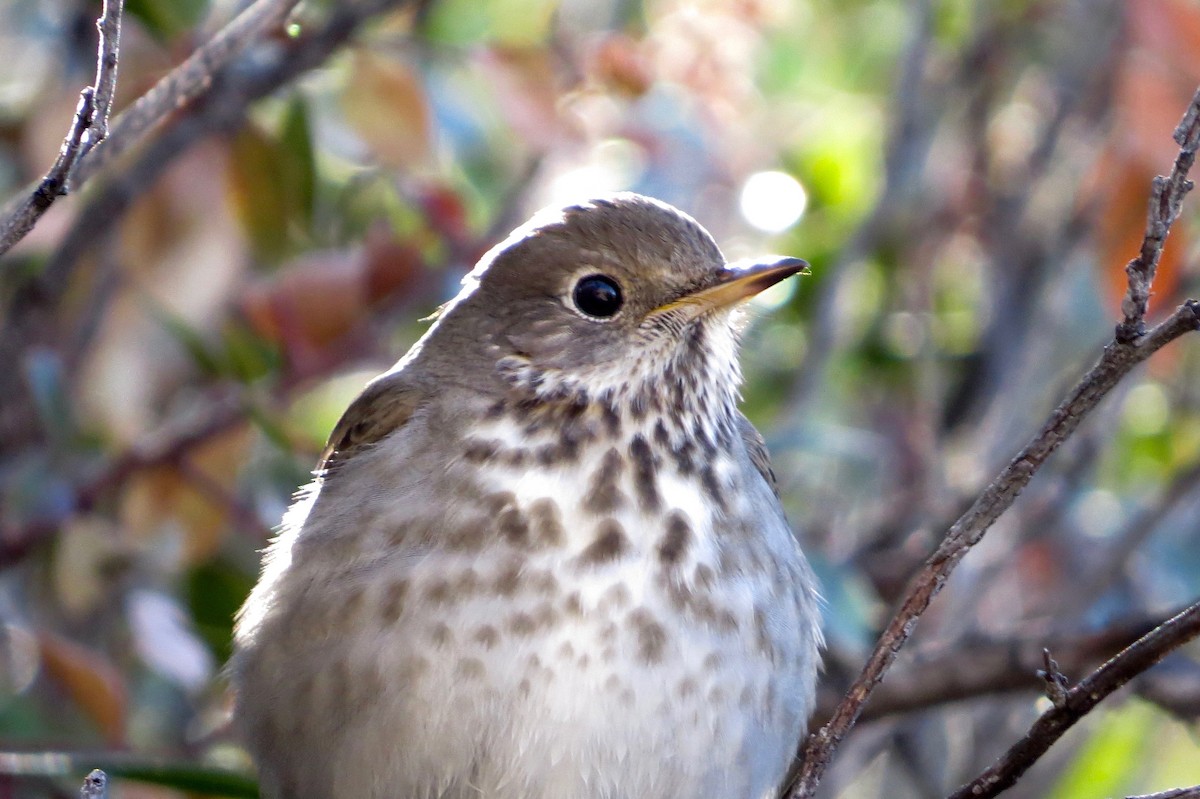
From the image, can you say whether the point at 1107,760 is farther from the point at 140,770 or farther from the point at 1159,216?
the point at 1159,216

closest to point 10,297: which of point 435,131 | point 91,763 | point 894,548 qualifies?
point 435,131

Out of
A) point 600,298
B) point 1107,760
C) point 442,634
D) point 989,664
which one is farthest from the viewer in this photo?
point 1107,760

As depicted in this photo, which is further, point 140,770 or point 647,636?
point 140,770

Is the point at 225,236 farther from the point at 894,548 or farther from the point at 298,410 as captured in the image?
the point at 894,548

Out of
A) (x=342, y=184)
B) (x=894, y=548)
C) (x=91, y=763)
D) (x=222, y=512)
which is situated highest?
(x=342, y=184)

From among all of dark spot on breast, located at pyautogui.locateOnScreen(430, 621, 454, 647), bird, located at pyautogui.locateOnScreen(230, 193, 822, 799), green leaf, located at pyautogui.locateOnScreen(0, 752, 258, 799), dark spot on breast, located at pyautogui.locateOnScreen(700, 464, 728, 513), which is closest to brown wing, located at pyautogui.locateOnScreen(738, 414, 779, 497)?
bird, located at pyautogui.locateOnScreen(230, 193, 822, 799)

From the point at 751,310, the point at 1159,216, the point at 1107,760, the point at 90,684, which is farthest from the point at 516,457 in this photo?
the point at 1107,760
